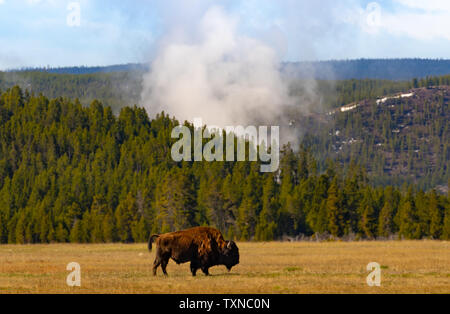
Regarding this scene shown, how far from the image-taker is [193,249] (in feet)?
110

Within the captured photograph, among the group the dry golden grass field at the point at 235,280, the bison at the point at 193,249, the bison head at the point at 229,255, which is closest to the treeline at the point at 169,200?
the dry golden grass field at the point at 235,280

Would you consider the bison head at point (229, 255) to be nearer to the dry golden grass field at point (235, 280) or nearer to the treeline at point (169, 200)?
the dry golden grass field at point (235, 280)

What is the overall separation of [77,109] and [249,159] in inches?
2043

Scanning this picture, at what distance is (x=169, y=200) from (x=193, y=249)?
3185 inches

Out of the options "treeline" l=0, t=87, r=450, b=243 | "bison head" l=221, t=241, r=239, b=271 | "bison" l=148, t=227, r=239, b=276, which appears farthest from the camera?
"treeline" l=0, t=87, r=450, b=243

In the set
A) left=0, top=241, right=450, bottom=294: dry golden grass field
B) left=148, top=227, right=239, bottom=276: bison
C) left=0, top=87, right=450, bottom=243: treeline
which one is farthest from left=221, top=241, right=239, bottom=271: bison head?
left=0, top=87, right=450, bottom=243: treeline

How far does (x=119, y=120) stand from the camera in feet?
583

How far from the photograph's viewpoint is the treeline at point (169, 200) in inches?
4375

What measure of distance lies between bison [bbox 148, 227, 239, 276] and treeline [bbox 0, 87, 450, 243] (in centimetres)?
7575

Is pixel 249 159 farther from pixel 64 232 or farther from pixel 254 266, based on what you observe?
pixel 254 266

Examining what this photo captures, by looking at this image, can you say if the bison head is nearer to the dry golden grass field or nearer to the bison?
the bison

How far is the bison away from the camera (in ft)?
109

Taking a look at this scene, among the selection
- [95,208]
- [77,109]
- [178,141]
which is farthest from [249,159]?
[77,109]

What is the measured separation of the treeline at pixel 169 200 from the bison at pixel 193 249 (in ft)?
249
